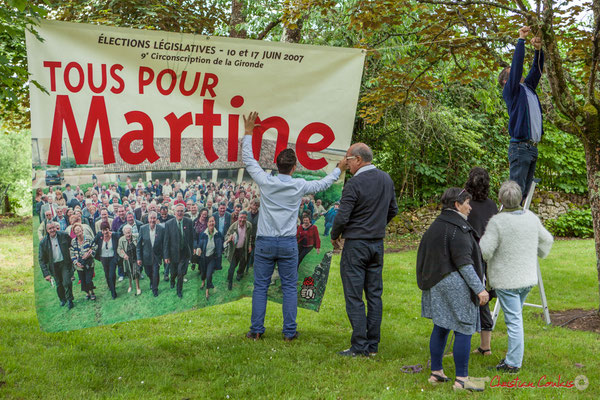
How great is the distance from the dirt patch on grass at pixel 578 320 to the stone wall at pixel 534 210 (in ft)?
28.3

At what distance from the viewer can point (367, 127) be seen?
15.6 m

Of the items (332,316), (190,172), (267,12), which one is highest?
(267,12)

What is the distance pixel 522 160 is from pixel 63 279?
435 cm

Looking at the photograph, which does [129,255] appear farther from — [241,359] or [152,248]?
[241,359]

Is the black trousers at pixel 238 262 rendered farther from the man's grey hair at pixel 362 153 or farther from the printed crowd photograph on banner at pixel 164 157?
the man's grey hair at pixel 362 153

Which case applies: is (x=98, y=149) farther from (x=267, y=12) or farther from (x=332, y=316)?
(x=267, y=12)

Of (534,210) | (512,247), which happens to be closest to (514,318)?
(512,247)

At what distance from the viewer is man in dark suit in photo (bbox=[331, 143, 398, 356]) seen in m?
4.99

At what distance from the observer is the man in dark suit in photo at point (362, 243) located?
4988mm

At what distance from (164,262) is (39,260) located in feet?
3.44

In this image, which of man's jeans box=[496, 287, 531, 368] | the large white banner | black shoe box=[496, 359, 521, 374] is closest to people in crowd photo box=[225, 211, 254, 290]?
the large white banner

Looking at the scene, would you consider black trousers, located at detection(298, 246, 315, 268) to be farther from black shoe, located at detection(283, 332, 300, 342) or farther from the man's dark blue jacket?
the man's dark blue jacket

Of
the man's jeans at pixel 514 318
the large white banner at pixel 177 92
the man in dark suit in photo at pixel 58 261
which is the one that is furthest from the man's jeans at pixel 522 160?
the man in dark suit in photo at pixel 58 261

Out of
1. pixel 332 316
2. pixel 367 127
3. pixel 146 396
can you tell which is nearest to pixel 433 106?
pixel 367 127
